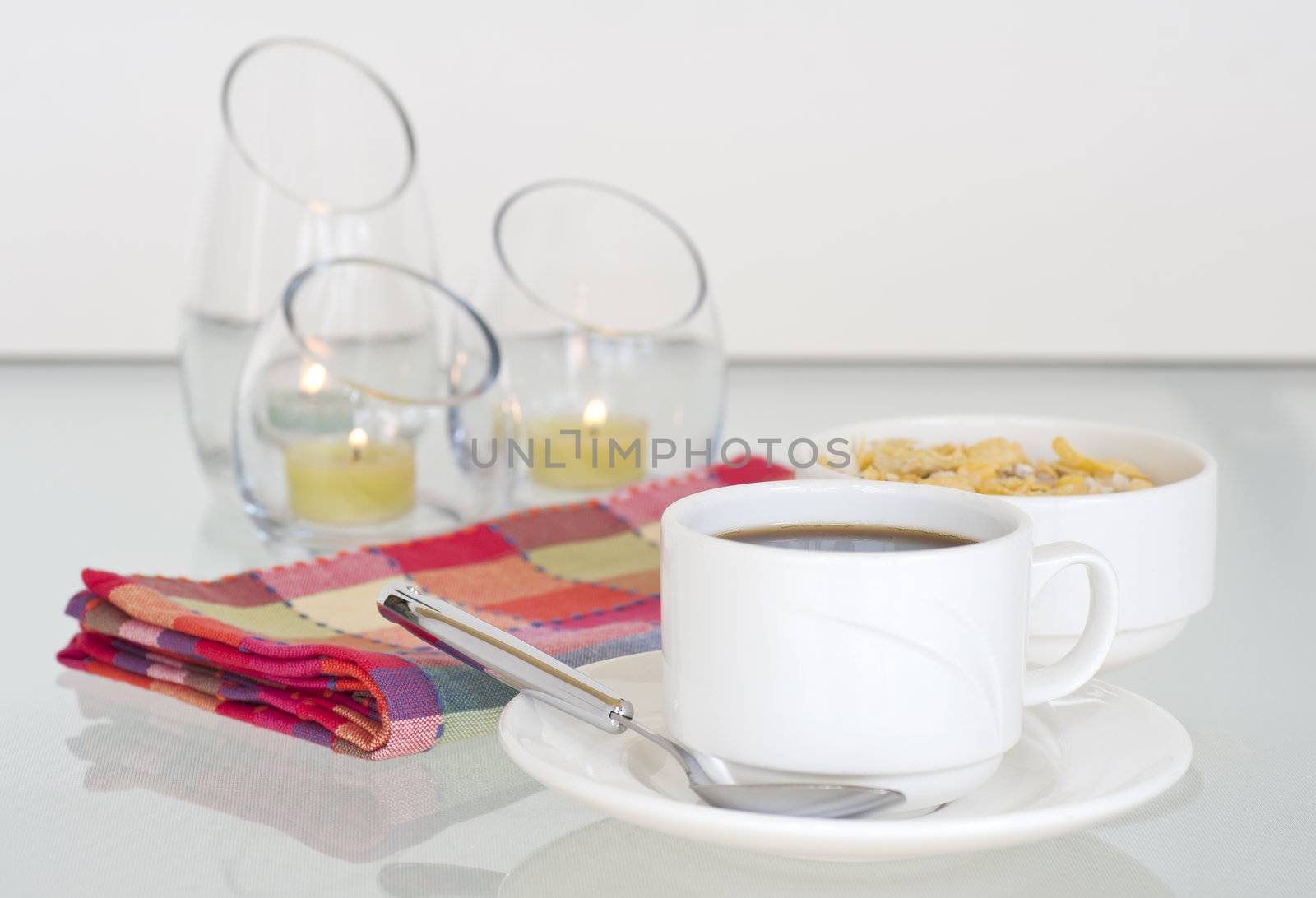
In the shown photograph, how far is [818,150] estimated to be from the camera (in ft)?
5.41

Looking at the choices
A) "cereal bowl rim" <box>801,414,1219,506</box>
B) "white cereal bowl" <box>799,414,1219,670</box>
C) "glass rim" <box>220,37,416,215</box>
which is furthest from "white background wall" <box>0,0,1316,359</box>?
"white cereal bowl" <box>799,414,1219,670</box>

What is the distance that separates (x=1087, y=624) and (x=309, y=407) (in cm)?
46

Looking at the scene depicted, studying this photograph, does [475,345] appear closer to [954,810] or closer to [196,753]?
[196,753]

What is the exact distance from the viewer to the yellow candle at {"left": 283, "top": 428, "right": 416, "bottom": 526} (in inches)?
29.2

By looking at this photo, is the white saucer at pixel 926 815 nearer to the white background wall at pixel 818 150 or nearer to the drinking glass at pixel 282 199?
the drinking glass at pixel 282 199

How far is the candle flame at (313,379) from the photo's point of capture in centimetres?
74

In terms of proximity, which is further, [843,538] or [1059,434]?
[1059,434]

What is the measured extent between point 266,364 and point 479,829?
1.22ft

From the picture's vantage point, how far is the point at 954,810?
372 millimetres

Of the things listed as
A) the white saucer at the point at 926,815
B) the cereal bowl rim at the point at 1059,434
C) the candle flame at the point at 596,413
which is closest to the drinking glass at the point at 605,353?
the candle flame at the point at 596,413

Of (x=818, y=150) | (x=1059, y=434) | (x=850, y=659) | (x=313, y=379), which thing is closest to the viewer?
(x=850, y=659)

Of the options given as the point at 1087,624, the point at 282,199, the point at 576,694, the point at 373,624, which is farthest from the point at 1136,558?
the point at 282,199

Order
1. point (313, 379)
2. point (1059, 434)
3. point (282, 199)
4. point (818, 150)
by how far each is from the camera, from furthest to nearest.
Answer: point (818, 150), point (282, 199), point (313, 379), point (1059, 434)

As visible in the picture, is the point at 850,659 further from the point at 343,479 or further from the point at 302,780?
the point at 343,479
